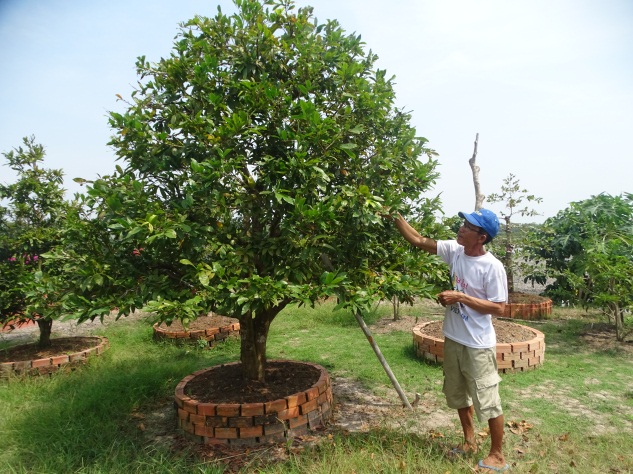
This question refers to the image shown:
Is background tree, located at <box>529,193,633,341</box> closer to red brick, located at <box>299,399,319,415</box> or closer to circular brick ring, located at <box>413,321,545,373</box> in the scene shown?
circular brick ring, located at <box>413,321,545,373</box>

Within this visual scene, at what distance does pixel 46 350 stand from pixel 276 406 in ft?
17.0

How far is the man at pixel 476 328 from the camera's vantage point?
11.0ft

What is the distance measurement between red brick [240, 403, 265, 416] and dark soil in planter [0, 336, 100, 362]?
14.8 ft

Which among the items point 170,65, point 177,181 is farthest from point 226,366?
point 170,65

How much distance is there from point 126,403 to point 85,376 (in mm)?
1523

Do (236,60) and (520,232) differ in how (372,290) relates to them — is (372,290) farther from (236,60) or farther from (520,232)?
(520,232)

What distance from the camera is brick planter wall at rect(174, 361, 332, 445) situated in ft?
12.9

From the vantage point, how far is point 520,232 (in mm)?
11680

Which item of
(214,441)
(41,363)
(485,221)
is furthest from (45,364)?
(485,221)

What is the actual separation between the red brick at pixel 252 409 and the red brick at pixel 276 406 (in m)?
0.05

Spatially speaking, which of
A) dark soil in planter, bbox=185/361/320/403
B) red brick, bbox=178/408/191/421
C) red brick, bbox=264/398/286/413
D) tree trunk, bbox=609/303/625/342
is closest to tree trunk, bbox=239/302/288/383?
dark soil in planter, bbox=185/361/320/403

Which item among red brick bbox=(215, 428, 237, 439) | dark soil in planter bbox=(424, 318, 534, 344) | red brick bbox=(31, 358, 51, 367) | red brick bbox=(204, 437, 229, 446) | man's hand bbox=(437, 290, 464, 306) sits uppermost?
man's hand bbox=(437, 290, 464, 306)

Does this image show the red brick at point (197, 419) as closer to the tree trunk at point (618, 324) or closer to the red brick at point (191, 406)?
the red brick at point (191, 406)

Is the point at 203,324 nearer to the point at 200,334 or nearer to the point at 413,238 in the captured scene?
the point at 200,334
